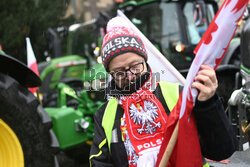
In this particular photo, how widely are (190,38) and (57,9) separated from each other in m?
4.88

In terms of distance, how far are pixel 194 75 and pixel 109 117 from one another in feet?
1.72

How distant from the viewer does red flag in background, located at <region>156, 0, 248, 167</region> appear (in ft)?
3.83

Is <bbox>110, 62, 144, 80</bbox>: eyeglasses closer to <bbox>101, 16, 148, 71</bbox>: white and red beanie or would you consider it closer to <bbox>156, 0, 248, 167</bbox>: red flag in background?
<bbox>101, 16, 148, 71</bbox>: white and red beanie

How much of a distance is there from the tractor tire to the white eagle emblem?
127 cm

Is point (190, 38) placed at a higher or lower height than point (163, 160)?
higher

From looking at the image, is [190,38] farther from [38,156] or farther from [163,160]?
[163,160]

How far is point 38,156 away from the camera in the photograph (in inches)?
100.0

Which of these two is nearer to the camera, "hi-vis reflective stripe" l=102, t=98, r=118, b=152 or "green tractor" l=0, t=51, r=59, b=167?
"hi-vis reflective stripe" l=102, t=98, r=118, b=152

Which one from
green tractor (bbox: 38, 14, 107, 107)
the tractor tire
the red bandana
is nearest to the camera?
the red bandana

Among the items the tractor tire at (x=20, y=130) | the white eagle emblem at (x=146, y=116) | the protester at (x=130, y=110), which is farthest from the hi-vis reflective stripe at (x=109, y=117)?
the tractor tire at (x=20, y=130)

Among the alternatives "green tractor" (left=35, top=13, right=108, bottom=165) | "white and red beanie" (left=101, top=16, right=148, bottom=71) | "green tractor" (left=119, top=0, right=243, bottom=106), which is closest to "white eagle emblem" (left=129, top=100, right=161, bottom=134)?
"white and red beanie" (left=101, top=16, right=148, bottom=71)

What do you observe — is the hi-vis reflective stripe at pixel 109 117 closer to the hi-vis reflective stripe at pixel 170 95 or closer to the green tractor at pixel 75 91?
the hi-vis reflective stripe at pixel 170 95

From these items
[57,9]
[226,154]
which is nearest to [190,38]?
[226,154]

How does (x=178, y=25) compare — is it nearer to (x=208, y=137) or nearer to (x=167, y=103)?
(x=167, y=103)
